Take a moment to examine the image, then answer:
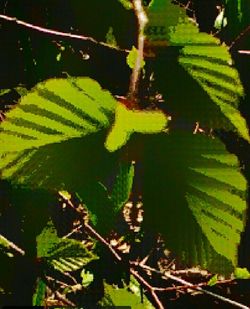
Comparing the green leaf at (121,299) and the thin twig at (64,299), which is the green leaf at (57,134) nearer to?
the green leaf at (121,299)

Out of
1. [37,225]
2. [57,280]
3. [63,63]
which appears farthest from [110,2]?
[57,280]

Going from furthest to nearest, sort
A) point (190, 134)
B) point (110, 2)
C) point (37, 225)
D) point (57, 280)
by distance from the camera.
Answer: point (57, 280)
point (37, 225)
point (110, 2)
point (190, 134)

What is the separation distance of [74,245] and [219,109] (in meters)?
0.34

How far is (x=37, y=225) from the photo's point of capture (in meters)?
0.51

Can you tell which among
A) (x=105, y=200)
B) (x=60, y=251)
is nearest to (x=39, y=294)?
(x=60, y=251)

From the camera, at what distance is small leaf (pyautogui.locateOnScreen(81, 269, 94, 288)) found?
0.66 meters

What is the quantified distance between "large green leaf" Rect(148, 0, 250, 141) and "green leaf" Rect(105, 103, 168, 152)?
52 millimetres

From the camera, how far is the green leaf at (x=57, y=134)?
0.69 feet

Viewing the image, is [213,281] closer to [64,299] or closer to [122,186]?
[64,299]

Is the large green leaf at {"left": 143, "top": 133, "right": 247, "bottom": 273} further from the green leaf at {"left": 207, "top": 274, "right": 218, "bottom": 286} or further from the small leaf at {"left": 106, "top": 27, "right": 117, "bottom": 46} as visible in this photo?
the green leaf at {"left": 207, "top": 274, "right": 218, "bottom": 286}

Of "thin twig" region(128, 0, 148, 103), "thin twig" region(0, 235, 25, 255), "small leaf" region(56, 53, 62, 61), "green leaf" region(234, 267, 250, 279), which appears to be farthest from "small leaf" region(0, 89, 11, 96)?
"green leaf" region(234, 267, 250, 279)

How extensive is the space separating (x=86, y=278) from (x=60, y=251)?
15cm

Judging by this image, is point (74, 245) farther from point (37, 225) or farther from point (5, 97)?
point (5, 97)

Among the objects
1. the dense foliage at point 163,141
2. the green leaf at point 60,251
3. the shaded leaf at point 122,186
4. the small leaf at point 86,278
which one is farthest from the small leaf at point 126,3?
the small leaf at point 86,278
